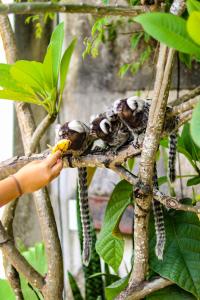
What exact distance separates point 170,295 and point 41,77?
54 cm

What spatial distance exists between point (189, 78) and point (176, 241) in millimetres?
735

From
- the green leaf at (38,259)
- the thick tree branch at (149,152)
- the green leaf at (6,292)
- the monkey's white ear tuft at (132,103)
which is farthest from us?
the green leaf at (38,259)

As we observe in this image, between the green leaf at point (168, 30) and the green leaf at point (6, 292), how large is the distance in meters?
0.92

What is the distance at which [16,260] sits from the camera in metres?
1.13

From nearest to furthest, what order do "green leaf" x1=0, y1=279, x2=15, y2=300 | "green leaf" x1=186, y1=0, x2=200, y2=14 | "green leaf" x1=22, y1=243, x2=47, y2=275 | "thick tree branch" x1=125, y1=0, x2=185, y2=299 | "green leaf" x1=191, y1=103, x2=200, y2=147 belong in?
"green leaf" x1=191, y1=103, x2=200, y2=147, "green leaf" x1=186, y1=0, x2=200, y2=14, "thick tree branch" x1=125, y1=0, x2=185, y2=299, "green leaf" x1=0, y1=279, x2=15, y2=300, "green leaf" x1=22, y1=243, x2=47, y2=275

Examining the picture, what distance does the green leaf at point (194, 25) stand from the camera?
598 mm

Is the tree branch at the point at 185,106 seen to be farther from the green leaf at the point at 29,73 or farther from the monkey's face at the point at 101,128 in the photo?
the green leaf at the point at 29,73

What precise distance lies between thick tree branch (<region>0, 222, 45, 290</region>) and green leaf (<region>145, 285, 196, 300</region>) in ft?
0.91

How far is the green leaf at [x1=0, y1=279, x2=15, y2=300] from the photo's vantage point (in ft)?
4.31

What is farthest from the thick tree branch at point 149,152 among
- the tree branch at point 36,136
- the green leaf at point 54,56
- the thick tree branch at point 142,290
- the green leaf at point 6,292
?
the green leaf at point 6,292

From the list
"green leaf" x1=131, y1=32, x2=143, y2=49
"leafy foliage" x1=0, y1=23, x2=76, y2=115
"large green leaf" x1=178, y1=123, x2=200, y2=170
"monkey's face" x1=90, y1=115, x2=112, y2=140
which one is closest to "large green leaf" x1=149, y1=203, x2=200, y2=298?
"large green leaf" x1=178, y1=123, x2=200, y2=170

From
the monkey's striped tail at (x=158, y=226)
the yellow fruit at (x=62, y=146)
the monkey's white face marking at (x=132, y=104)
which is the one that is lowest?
the monkey's striped tail at (x=158, y=226)

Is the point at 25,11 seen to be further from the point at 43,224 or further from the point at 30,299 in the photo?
the point at 30,299

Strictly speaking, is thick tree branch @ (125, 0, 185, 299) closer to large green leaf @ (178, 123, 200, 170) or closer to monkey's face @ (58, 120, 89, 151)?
monkey's face @ (58, 120, 89, 151)
